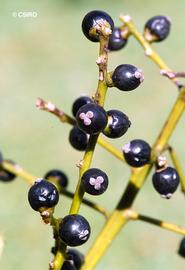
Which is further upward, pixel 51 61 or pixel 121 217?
pixel 121 217

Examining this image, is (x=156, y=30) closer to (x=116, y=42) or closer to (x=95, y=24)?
(x=116, y=42)

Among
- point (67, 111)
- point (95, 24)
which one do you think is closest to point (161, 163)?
point (95, 24)

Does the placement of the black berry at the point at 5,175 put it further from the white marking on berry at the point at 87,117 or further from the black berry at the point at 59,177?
the white marking on berry at the point at 87,117

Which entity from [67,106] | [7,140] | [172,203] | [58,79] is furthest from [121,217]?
[58,79]

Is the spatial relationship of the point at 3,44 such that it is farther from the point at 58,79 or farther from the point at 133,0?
the point at 133,0

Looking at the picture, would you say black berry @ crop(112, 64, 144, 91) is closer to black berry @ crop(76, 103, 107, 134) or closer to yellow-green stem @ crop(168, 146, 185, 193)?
black berry @ crop(76, 103, 107, 134)

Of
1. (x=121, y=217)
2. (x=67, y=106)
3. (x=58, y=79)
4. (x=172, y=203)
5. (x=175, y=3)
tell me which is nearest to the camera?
(x=121, y=217)

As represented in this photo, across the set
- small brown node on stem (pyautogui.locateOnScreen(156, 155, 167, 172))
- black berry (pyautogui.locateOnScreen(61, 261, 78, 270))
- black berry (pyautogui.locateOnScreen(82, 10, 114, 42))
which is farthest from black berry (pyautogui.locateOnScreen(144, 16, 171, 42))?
black berry (pyautogui.locateOnScreen(61, 261, 78, 270))
